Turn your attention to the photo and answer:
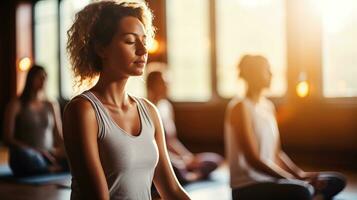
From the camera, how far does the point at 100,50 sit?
1311 mm

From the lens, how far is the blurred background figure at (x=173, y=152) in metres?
3.98

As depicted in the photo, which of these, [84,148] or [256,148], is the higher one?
[84,148]

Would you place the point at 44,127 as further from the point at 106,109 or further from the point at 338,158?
the point at 106,109

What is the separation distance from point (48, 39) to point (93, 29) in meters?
8.61

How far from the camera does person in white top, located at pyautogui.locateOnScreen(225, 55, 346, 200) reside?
2.36 metres

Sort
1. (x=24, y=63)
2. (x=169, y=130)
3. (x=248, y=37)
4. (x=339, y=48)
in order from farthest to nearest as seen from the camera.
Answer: (x=24, y=63)
(x=248, y=37)
(x=339, y=48)
(x=169, y=130)

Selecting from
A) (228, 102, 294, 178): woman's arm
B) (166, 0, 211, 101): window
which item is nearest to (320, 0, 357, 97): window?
(166, 0, 211, 101): window

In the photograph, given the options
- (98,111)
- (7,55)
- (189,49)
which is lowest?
(98,111)

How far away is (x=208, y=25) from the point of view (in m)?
7.12

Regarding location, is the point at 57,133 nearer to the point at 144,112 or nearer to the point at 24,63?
the point at 144,112

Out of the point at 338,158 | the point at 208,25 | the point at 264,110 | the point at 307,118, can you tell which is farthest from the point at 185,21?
the point at 264,110

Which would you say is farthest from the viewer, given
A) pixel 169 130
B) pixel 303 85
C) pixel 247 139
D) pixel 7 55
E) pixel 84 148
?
pixel 7 55

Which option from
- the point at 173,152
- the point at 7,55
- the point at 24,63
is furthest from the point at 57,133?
the point at 7,55

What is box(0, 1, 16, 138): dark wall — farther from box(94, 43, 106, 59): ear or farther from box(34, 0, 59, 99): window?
box(94, 43, 106, 59): ear
